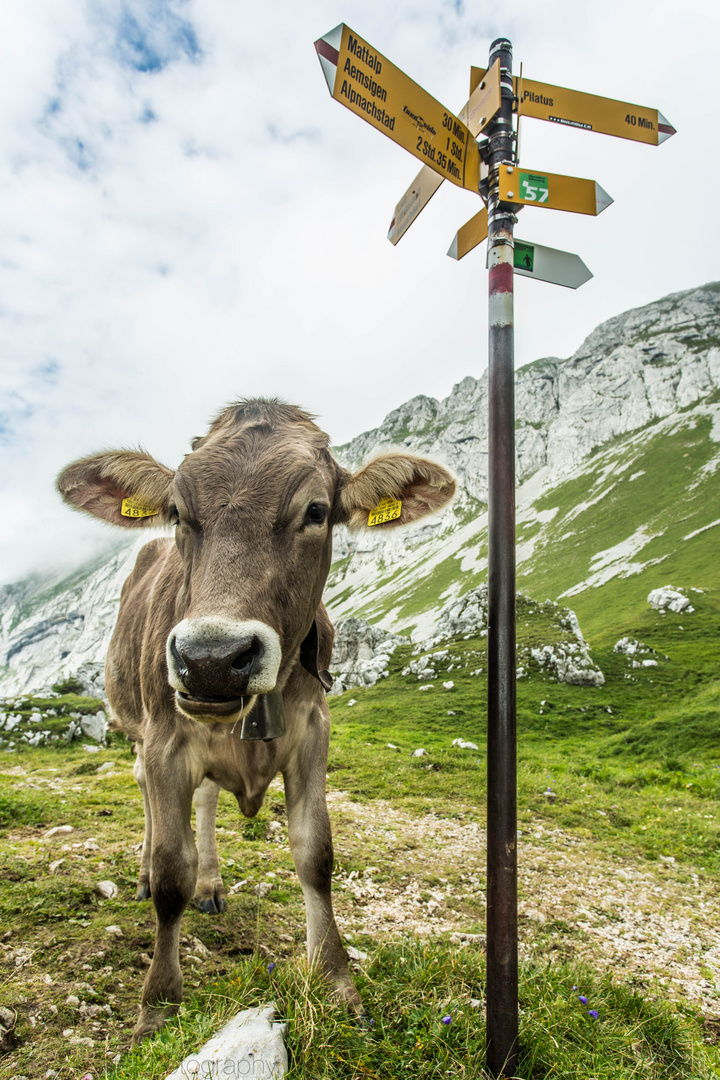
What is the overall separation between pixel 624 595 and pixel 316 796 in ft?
227

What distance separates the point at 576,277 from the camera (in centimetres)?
367

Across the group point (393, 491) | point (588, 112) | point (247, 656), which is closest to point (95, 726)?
point (393, 491)

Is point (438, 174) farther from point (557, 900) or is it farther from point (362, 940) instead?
point (557, 900)

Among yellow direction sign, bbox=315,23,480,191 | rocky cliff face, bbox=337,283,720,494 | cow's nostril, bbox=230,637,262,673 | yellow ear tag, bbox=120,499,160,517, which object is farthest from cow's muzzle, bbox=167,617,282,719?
rocky cliff face, bbox=337,283,720,494

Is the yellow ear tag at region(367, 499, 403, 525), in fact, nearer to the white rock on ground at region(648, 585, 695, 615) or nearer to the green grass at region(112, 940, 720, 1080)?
the green grass at region(112, 940, 720, 1080)

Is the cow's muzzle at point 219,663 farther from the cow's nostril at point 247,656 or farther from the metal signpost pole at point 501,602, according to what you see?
the metal signpost pole at point 501,602

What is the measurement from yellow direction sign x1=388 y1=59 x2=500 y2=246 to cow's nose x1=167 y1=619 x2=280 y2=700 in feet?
9.60

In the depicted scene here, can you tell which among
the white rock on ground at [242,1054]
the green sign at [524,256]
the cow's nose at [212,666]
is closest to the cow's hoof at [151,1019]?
the white rock on ground at [242,1054]

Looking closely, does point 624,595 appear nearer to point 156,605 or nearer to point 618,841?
point 618,841

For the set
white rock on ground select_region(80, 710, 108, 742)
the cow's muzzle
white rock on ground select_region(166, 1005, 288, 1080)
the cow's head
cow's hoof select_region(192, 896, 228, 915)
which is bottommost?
white rock on ground select_region(80, 710, 108, 742)

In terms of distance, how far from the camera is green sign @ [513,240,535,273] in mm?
3539

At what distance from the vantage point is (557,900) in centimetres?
641

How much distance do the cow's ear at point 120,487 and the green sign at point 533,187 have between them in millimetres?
3006

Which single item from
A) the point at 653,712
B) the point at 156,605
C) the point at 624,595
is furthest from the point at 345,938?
the point at 624,595
